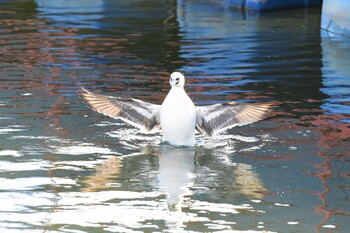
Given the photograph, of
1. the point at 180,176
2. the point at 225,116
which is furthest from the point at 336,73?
the point at 180,176

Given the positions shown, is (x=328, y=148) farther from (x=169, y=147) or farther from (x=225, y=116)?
(x=169, y=147)

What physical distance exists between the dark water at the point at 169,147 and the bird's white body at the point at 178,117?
167 millimetres

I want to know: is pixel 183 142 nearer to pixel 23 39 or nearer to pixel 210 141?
pixel 210 141

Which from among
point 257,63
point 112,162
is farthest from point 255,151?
point 257,63

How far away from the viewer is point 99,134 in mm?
11516

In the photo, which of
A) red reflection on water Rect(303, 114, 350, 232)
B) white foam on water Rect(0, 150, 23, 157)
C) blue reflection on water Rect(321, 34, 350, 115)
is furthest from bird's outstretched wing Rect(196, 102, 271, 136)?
blue reflection on water Rect(321, 34, 350, 115)

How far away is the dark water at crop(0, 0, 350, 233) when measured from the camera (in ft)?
27.8

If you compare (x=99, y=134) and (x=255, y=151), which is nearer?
(x=255, y=151)

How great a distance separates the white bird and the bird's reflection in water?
221 millimetres

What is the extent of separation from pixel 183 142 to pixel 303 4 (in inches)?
617

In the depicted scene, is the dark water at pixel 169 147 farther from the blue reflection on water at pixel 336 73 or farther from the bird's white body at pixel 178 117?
the bird's white body at pixel 178 117

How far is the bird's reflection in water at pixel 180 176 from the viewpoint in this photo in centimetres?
916

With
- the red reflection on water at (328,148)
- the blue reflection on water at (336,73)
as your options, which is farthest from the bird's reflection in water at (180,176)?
the blue reflection on water at (336,73)

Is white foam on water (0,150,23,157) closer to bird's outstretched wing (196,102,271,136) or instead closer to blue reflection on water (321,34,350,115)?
bird's outstretched wing (196,102,271,136)
